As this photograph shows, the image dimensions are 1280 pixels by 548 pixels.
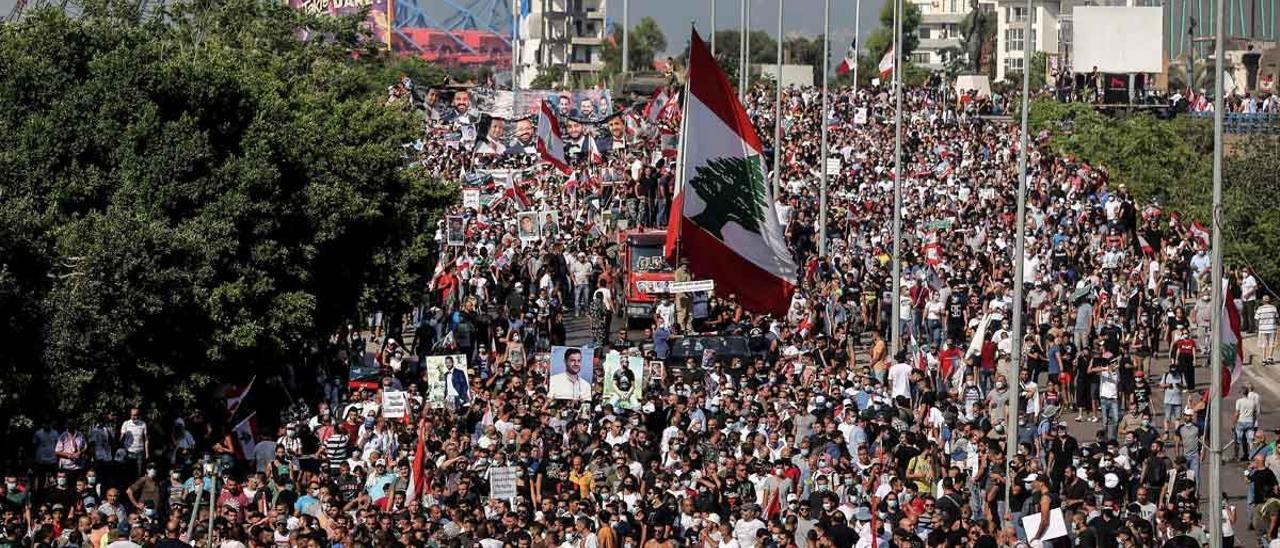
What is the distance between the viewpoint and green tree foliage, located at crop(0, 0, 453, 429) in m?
24.5

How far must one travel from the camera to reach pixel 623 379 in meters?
28.2

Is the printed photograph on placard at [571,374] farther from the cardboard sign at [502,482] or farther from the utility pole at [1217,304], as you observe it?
the utility pole at [1217,304]

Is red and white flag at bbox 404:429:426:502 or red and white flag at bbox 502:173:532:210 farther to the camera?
red and white flag at bbox 502:173:532:210

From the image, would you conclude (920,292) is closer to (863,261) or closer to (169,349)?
(863,261)

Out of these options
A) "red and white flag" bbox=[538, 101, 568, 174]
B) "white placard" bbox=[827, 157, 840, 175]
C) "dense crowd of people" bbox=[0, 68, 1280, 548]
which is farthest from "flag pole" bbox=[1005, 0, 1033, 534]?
"white placard" bbox=[827, 157, 840, 175]

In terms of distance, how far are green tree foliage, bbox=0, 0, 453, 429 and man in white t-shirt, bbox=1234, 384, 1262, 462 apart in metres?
10.8

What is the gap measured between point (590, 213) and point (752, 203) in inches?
990

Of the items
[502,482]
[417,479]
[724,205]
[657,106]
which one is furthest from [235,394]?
[657,106]

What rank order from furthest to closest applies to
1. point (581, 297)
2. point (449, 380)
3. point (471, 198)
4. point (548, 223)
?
point (471, 198)
point (548, 223)
point (581, 297)
point (449, 380)

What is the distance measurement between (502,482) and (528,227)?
2063 cm

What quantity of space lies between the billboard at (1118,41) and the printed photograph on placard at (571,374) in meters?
50.9

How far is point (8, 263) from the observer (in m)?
23.0

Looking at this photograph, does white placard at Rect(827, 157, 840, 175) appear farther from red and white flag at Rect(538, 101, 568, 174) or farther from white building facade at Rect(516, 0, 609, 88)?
white building facade at Rect(516, 0, 609, 88)

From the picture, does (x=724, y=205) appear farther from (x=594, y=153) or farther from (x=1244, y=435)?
(x=594, y=153)
